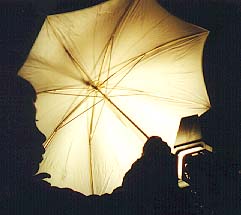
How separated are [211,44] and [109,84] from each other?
10.1ft

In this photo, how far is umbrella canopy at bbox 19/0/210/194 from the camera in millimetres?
4043

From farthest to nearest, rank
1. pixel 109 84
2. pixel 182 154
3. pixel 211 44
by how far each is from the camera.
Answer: pixel 211 44
pixel 109 84
pixel 182 154

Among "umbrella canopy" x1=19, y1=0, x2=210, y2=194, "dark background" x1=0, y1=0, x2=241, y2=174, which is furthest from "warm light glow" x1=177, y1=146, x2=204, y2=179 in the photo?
"dark background" x1=0, y1=0, x2=241, y2=174

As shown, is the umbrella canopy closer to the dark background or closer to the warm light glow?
the warm light glow

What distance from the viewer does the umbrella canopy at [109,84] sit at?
159 inches

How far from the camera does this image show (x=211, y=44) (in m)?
6.39

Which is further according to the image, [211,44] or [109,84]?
[211,44]

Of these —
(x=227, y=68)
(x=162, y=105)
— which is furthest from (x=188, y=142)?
(x=227, y=68)

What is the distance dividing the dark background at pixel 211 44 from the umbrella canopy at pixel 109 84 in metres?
1.68

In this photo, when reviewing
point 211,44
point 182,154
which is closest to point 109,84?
point 182,154

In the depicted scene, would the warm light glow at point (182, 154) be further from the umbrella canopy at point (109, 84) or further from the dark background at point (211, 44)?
the dark background at point (211, 44)

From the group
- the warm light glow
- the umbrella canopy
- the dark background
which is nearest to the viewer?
the warm light glow

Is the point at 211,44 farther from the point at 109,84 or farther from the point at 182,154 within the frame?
the point at 182,154

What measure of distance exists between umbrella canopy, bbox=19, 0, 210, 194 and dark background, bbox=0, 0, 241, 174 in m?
1.68
